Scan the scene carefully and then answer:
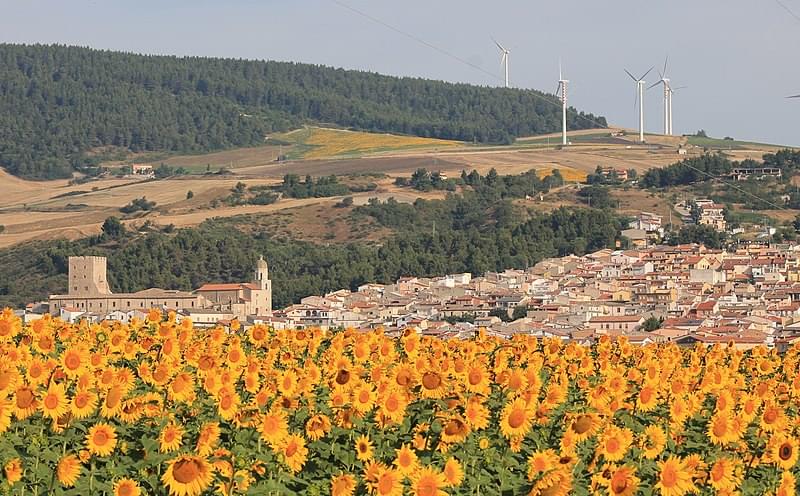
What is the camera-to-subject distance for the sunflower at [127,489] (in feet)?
37.0

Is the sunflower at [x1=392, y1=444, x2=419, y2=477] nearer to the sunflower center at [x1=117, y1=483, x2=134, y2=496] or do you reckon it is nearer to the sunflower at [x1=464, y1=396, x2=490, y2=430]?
the sunflower at [x1=464, y1=396, x2=490, y2=430]

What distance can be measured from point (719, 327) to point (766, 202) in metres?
87.4

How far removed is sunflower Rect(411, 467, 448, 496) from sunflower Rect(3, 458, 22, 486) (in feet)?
8.38

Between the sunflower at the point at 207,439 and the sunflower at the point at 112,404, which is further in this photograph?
the sunflower at the point at 112,404

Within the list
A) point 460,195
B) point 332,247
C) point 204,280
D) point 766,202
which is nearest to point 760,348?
point 204,280

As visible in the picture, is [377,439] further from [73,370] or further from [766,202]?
[766,202]

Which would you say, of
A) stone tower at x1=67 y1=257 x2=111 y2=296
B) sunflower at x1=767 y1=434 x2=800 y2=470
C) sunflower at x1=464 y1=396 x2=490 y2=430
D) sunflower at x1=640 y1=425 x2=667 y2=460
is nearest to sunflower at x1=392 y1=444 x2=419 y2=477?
sunflower at x1=464 y1=396 x2=490 y2=430

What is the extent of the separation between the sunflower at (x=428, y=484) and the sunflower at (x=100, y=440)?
2.49 metres

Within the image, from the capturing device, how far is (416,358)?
56.5 feet

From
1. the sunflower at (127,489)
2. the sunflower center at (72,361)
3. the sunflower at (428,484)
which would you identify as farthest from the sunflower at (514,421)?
the sunflower center at (72,361)

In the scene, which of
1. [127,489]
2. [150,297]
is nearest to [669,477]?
[127,489]

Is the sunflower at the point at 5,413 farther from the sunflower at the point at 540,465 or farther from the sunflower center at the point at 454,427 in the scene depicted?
the sunflower at the point at 540,465

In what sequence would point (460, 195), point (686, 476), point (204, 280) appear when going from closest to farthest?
1. point (686, 476)
2. point (204, 280)
3. point (460, 195)

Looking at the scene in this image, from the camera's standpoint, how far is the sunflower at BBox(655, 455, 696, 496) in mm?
11398
